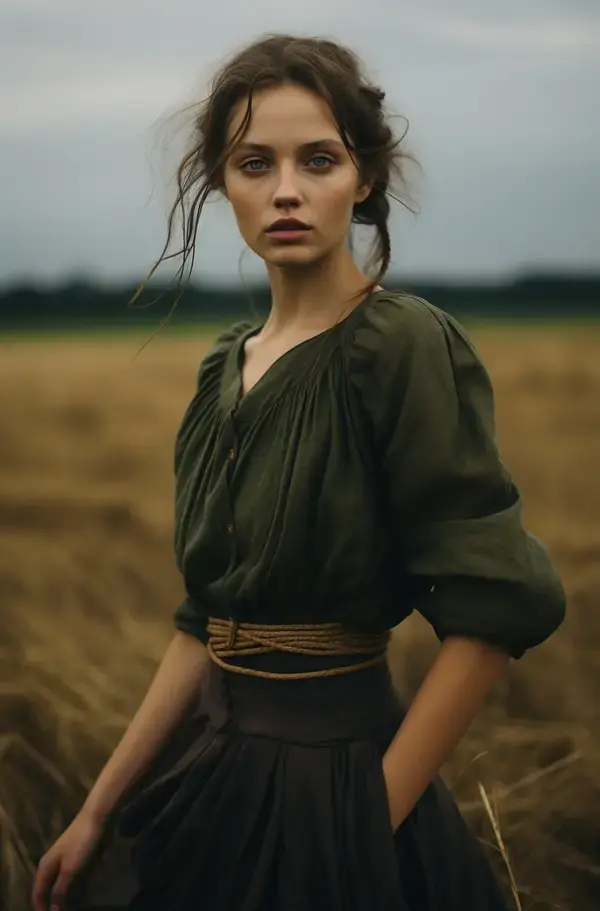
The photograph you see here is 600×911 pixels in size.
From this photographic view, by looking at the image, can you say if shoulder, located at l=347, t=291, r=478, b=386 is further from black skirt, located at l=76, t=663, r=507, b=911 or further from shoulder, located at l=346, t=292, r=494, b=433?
black skirt, located at l=76, t=663, r=507, b=911

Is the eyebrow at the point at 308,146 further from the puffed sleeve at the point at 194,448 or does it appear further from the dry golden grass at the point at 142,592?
the dry golden grass at the point at 142,592

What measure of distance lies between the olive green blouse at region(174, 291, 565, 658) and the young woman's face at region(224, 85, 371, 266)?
0.06 m

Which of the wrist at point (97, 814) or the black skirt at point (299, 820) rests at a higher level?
the black skirt at point (299, 820)

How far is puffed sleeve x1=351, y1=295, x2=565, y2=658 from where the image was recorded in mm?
762

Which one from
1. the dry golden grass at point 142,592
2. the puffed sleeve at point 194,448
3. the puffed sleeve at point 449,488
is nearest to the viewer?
the puffed sleeve at point 449,488

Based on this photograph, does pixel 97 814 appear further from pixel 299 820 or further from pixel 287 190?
pixel 287 190

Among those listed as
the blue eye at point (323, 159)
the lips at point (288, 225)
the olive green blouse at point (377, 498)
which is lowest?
the olive green blouse at point (377, 498)

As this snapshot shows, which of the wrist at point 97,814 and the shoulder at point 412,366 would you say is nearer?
the shoulder at point 412,366

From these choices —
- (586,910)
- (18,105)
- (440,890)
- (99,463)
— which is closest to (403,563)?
(440,890)

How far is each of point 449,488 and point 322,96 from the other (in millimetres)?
268

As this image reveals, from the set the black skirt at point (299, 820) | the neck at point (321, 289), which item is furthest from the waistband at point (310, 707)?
the neck at point (321, 289)

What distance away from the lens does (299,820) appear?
0.80m

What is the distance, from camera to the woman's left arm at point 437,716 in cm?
78

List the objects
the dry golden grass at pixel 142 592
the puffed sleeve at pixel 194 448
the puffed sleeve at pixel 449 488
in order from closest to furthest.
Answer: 1. the puffed sleeve at pixel 449 488
2. the puffed sleeve at pixel 194 448
3. the dry golden grass at pixel 142 592
